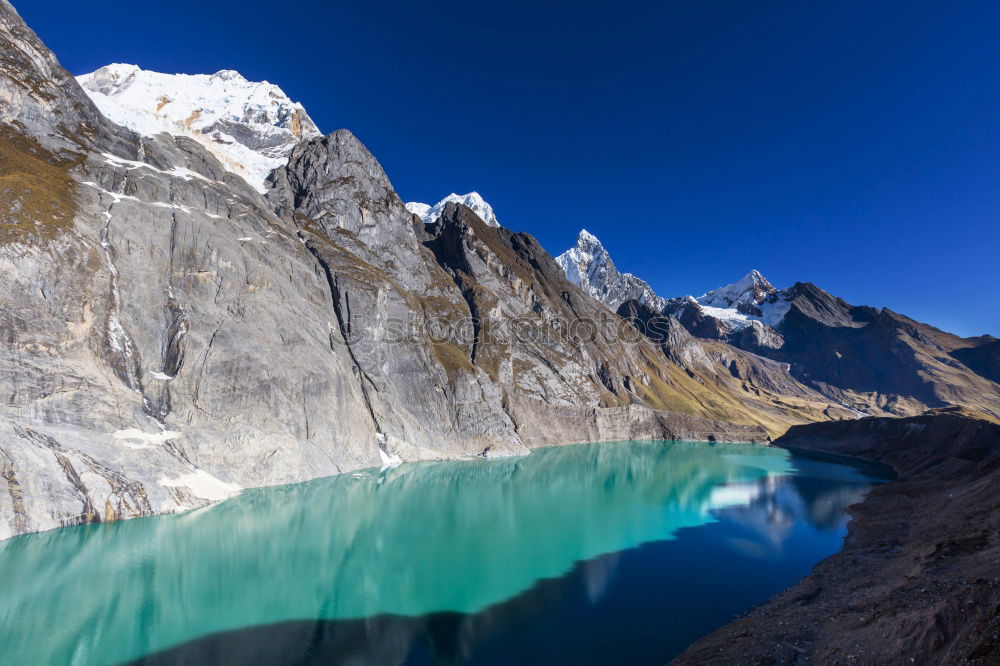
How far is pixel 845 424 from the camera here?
13300 centimetres

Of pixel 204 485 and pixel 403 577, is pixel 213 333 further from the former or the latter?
pixel 403 577

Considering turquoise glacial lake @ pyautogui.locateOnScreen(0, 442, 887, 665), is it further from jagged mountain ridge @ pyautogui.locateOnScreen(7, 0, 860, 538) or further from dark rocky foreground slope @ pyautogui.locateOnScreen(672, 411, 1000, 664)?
jagged mountain ridge @ pyautogui.locateOnScreen(7, 0, 860, 538)

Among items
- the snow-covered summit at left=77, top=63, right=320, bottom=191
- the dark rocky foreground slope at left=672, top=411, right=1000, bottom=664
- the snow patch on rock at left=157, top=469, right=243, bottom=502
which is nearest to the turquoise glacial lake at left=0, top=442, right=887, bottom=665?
the snow patch on rock at left=157, top=469, right=243, bottom=502

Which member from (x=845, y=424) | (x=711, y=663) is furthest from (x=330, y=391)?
(x=845, y=424)

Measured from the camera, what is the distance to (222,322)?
227 feet

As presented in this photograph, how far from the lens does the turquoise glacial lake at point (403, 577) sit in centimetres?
2356

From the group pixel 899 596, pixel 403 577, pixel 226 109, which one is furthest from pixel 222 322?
pixel 226 109

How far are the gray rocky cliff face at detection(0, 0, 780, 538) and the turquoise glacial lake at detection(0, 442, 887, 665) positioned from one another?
273 inches

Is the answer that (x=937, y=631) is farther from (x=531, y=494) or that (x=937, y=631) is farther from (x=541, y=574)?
(x=531, y=494)

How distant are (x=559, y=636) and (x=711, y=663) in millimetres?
7951

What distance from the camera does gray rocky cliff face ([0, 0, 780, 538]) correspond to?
149 feet

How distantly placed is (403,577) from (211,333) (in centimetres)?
5082

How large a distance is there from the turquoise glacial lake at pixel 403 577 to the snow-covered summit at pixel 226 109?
108m

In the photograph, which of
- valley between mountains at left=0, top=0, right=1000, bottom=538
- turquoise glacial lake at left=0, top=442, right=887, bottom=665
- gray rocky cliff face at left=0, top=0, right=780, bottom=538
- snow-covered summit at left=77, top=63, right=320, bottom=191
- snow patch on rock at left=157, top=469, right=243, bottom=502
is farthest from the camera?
snow-covered summit at left=77, top=63, right=320, bottom=191
